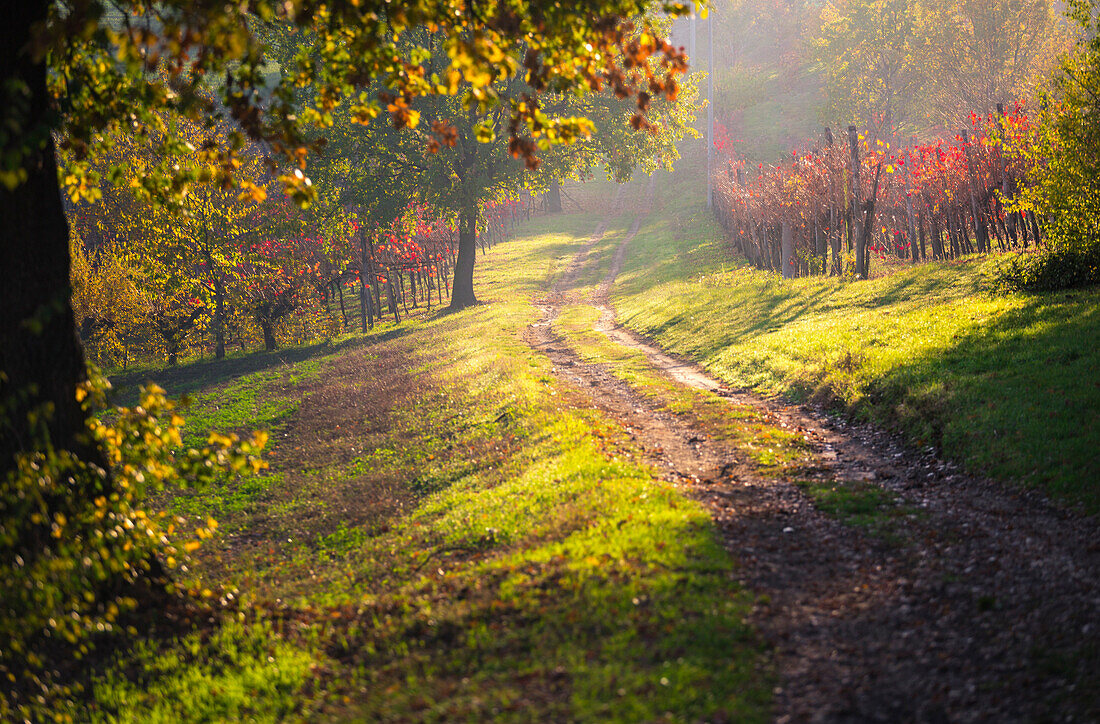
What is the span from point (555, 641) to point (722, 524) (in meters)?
3.04

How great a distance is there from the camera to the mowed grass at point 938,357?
892 cm

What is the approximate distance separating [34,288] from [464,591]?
5140 millimetres

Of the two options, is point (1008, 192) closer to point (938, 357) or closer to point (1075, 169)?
point (1075, 169)

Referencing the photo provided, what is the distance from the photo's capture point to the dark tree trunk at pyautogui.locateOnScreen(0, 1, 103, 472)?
20.6 ft

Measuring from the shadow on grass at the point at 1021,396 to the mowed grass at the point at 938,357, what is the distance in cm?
2

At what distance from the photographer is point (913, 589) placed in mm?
6438

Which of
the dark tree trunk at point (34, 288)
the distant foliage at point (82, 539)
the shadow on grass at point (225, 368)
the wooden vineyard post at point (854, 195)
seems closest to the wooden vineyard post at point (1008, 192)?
the wooden vineyard post at point (854, 195)

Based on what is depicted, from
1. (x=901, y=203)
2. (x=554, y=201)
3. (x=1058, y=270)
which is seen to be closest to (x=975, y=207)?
(x=901, y=203)

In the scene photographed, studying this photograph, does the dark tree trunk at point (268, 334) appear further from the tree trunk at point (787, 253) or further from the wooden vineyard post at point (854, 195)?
the wooden vineyard post at point (854, 195)

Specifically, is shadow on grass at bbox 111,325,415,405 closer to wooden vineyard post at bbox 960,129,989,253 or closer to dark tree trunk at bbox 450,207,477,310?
dark tree trunk at bbox 450,207,477,310

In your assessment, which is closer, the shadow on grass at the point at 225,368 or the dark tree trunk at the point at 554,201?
the shadow on grass at the point at 225,368

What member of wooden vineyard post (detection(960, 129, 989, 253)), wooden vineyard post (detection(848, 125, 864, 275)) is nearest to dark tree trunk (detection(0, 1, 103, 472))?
wooden vineyard post (detection(848, 125, 864, 275))

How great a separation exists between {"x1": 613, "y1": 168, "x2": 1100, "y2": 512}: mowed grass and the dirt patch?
24.0 inches

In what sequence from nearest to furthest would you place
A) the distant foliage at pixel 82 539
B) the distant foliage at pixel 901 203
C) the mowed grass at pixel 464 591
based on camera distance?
1. the distant foliage at pixel 82 539
2. the mowed grass at pixel 464 591
3. the distant foliage at pixel 901 203
